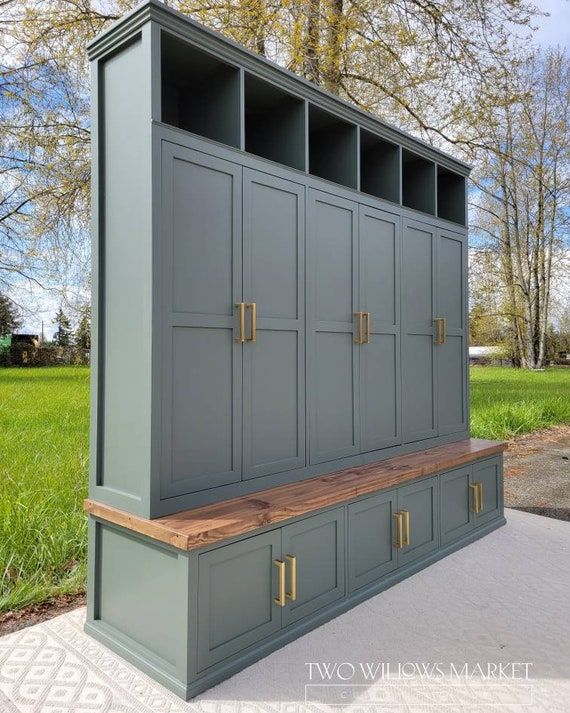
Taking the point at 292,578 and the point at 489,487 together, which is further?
the point at 489,487

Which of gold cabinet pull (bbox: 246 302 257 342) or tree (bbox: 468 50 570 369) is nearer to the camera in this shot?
gold cabinet pull (bbox: 246 302 257 342)

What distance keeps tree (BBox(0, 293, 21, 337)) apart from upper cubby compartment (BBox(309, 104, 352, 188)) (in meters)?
7.81

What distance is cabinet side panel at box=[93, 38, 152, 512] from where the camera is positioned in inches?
79.5

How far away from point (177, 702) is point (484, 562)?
78.7 inches

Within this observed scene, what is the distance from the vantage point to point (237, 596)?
6.72 ft

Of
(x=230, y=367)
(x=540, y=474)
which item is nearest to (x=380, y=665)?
(x=230, y=367)

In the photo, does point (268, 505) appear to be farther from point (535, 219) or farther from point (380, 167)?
point (535, 219)

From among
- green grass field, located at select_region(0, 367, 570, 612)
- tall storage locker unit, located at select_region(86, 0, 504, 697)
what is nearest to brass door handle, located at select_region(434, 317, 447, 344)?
tall storage locker unit, located at select_region(86, 0, 504, 697)

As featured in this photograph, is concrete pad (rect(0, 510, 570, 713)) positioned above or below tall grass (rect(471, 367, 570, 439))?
below

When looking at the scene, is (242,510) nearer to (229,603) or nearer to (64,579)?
(229,603)

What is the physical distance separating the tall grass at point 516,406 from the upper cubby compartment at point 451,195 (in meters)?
3.65

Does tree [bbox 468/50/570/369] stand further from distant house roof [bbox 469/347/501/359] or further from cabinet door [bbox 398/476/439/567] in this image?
cabinet door [bbox 398/476/439/567]

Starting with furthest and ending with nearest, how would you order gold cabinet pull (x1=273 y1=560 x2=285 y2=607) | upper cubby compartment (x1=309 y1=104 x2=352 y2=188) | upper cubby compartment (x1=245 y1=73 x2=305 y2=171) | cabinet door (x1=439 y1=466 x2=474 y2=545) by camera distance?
cabinet door (x1=439 y1=466 x2=474 y2=545) < upper cubby compartment (x1=309 y1=104 x2=352 y2=188) < upper cubby compartment (x1=245 y1=73 x2=305 y2=171) < gold cabinet pull (x1=273 y1=560 x2=285 y2=607)

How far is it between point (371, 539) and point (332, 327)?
1.09 m
